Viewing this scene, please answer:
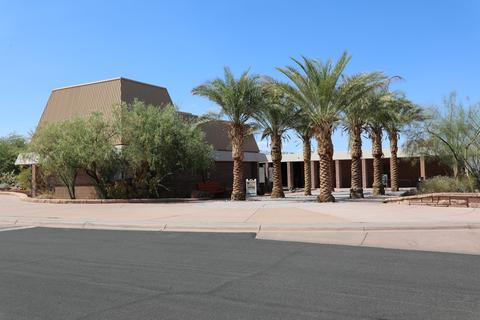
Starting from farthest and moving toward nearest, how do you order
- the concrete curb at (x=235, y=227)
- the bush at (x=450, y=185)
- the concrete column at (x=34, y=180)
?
1. the concrete column at (x=34, y=180)
2. the bush at (x=450, y=185)
3. the concrete curb at (x=235, y=227)

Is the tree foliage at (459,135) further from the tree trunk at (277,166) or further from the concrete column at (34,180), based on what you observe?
the concrete column at (34,180)

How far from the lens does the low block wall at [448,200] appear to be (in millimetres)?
17922

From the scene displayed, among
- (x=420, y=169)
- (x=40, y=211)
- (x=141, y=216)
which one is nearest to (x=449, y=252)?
(x=141, y=216)

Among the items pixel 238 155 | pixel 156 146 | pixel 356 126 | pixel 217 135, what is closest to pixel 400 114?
pixel 356 126

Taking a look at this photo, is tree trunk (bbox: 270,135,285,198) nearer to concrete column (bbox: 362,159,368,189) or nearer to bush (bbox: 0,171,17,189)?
concrete column (bbox: 362,159,368,189)

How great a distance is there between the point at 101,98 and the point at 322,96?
1455 centimetres

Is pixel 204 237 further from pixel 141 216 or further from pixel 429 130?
pixel 429 130

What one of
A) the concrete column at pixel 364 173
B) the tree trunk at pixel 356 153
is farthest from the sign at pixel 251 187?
the concrete column at pixel 364 173

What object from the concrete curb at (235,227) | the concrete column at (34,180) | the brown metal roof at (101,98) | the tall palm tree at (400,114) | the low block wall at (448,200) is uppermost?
the brown metal roof at (101,98)

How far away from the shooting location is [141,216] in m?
18.0

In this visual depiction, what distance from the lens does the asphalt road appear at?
6207mm

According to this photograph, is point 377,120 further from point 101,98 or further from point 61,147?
point 61,147

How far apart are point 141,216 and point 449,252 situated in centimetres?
1065

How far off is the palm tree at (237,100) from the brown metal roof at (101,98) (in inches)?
165
